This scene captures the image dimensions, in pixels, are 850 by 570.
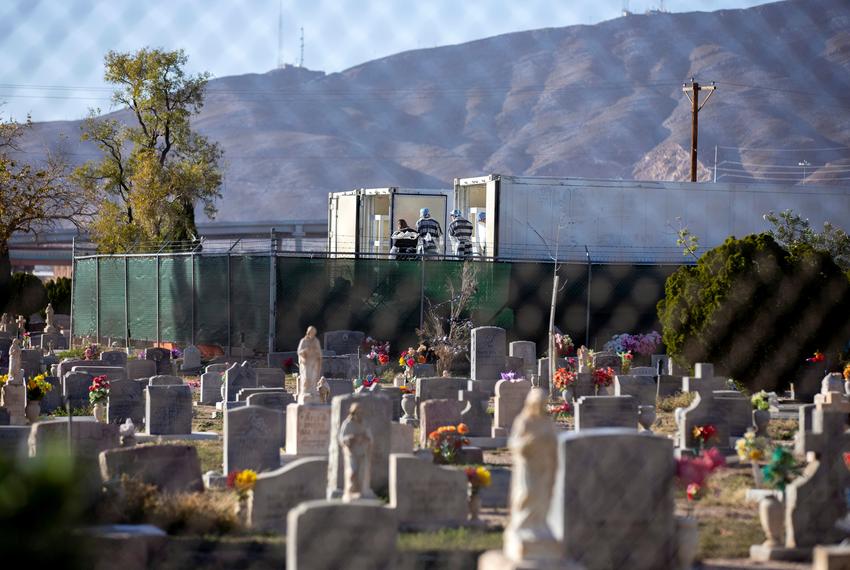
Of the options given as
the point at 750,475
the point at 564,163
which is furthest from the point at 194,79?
the point at 564,163

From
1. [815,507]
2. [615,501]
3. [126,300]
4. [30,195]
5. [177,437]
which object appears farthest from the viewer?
[30,195]

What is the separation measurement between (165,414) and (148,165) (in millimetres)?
24949

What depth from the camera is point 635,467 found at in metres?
8.93

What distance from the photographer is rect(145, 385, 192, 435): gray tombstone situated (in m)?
17.5

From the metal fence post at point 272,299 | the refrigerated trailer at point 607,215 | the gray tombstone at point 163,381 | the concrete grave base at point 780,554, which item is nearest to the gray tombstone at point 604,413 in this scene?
the concrete grave base at point 780,554

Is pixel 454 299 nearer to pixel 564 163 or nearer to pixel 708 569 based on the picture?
pixel 708 569

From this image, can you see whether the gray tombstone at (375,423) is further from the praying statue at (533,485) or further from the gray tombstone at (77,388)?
the gray tombstone at (77,388)

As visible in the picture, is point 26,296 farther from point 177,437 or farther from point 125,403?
point 177,437

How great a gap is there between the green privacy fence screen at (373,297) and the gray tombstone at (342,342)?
1.19 metres

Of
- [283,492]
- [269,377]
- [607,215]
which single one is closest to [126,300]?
[607,215]

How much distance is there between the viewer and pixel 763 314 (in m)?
22.4

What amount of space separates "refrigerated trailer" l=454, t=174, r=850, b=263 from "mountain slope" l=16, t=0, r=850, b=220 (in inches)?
153

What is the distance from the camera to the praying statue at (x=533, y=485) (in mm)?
7285

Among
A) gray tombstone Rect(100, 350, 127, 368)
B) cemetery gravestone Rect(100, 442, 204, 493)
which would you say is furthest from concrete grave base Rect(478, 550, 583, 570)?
gray tombstone Rect(100, 350, 127, 368)
